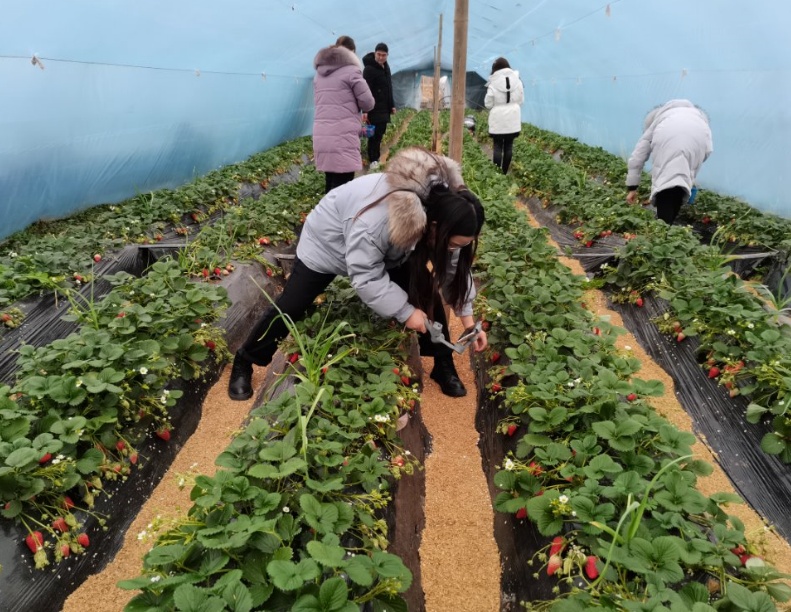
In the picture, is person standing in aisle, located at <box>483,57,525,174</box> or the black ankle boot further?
person standing in aisle, located at <box>483,57,525,174</box>

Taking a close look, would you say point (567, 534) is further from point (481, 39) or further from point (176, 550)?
point (481, 39)

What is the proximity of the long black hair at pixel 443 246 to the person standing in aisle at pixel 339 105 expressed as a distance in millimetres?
2739

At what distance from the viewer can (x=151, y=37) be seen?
5312 millimetres

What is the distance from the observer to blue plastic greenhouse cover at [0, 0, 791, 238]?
4406 mm

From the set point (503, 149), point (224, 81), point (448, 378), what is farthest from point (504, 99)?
point (448, 378)

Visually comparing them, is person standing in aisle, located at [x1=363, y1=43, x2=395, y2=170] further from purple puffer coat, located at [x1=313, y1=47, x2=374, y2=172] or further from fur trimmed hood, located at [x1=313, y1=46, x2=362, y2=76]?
fur trimmed hood, located at [x1=313, y1=46, x2=362, y2=76]

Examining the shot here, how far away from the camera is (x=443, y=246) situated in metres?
1.92

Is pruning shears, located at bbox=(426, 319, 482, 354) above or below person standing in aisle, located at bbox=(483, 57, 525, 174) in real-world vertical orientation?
below

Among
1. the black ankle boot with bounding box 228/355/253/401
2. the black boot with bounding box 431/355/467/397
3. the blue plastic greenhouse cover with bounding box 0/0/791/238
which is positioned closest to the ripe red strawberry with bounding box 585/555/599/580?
the black boot with bounding box 431/355/467/397

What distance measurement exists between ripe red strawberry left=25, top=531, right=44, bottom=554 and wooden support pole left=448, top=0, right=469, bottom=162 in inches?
152

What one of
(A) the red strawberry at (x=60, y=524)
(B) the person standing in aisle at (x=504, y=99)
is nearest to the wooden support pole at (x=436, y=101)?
(B) the person standing in aisle at (x=504, y=99)

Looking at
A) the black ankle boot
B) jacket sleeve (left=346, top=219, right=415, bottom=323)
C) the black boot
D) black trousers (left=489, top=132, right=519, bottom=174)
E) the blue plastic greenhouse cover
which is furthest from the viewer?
black trousers (left=489, top=132, right=519, bottom=174)

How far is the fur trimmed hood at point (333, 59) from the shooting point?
4.30 metres

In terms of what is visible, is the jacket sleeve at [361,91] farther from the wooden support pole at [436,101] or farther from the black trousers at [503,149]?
the wooden support pole at [436,101]
